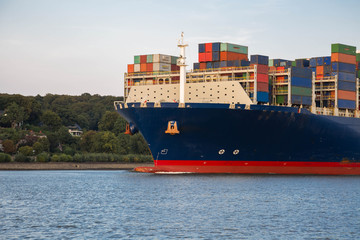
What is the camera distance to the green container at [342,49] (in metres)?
69.7

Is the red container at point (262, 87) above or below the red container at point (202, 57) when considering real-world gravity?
below

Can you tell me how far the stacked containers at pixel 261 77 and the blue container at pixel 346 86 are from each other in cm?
1128

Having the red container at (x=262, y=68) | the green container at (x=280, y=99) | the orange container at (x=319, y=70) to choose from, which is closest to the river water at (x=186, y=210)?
the green container at (x=280, y=99)

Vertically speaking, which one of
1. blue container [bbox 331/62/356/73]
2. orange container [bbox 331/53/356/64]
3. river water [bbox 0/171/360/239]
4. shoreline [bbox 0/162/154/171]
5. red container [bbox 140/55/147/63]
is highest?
orange container [bbox 331/53/356/64]

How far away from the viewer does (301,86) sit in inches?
2594

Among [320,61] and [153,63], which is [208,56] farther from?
[320,61]

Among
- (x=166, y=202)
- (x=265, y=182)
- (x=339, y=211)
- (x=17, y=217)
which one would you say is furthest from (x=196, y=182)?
(x=17, y=217)

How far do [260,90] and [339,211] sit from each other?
1020 inches

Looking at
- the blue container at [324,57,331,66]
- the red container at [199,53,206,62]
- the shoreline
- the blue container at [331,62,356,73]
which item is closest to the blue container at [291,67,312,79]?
the blue container at [331,62,356,73]

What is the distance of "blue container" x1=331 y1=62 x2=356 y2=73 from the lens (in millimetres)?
70188

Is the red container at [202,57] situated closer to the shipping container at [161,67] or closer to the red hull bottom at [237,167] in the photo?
the shipping container at [161,67]

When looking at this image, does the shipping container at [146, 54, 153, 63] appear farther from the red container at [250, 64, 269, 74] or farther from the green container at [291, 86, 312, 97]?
the green container at [291, 86, 312, 97]

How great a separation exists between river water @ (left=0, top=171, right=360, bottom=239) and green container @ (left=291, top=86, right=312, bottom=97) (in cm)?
1218

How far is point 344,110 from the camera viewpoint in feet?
233
